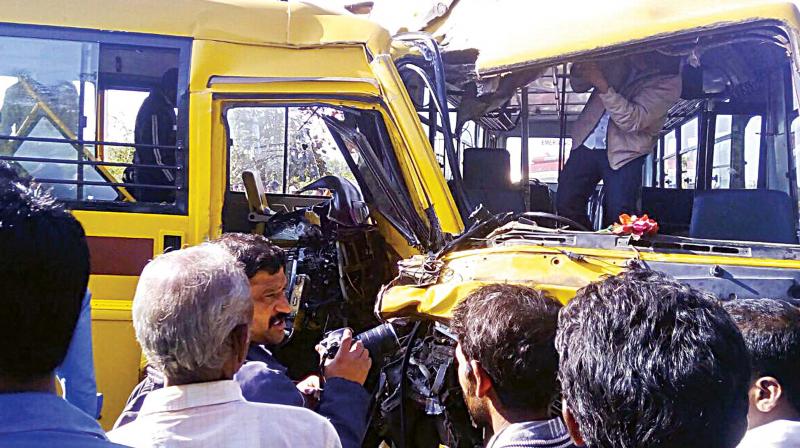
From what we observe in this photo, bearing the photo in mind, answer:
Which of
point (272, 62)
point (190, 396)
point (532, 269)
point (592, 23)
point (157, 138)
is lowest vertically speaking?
point (190, 396)

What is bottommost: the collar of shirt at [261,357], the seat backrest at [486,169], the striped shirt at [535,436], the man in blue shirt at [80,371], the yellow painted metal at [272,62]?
the man in blue shirt at [80,371]

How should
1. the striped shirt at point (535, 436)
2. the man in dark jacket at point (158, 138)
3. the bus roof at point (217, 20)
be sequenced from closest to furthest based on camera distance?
the striped shirt at point (535, 436)
the bus roof at point (217, 20)
the man in dark jacket at point (158, 138)

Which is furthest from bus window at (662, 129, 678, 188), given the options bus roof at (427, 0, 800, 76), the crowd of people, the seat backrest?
the crowd of people

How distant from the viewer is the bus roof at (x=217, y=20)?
12.7 ft

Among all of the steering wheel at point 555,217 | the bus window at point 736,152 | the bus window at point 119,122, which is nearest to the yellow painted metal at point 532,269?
the steering wheel at point 555,217

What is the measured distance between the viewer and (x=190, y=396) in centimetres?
148

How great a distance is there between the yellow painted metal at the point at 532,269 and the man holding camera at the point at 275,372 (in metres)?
0.76

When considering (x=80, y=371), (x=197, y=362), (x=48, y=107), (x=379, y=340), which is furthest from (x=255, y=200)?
(x=197, y=362)

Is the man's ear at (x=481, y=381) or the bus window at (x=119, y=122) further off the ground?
the bus window at (x=119, y=122)

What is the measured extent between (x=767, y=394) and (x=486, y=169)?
2942 millimetres

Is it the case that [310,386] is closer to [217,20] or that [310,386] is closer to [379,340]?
[379,340]

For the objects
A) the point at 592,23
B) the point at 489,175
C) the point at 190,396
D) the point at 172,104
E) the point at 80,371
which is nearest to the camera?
the point at 190,396

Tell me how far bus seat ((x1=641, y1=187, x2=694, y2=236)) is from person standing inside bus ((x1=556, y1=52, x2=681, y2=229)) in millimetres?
472

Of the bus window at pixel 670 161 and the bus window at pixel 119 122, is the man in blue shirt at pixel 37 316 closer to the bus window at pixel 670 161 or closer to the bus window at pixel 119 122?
the bus window at pixel 119 122
